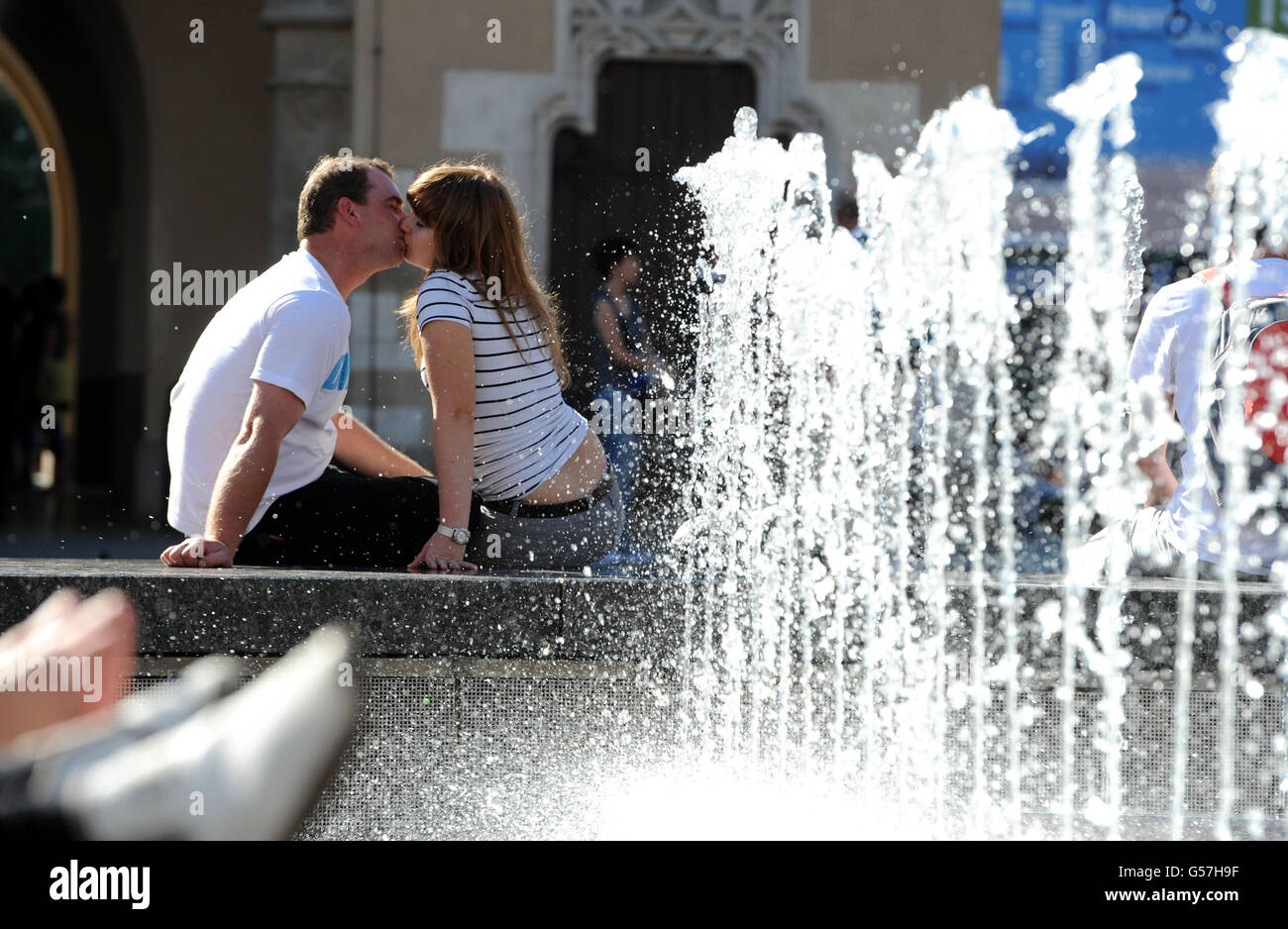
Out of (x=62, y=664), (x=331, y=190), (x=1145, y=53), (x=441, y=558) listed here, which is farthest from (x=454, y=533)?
(x=1145, y=53)

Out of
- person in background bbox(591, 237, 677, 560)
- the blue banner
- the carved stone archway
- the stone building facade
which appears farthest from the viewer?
the blue banner

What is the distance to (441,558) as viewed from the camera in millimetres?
3150

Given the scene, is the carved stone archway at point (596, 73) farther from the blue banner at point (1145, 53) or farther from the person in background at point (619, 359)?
the person in background at point (619, 359)

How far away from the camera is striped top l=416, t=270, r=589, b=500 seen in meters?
3.39

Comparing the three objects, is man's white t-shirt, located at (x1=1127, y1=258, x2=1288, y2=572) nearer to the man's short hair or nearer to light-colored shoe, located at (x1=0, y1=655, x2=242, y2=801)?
the man's short hair

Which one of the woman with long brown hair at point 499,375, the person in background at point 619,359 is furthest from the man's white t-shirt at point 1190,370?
the person in background at point 619,359

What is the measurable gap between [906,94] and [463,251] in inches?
301

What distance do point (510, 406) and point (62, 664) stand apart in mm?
2444

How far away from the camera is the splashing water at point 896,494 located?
2943 millimetres

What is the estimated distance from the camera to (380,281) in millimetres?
10156

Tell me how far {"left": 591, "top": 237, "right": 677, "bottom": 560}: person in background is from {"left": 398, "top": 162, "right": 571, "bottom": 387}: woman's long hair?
3023 mm

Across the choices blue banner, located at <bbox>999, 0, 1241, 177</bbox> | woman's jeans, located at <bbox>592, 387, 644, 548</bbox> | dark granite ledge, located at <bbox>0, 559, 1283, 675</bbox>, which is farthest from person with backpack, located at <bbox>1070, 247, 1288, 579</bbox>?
blue banner, located at <bbox>999, 0, 1241, 177</bbox>

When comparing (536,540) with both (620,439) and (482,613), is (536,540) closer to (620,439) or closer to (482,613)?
(482,613)
